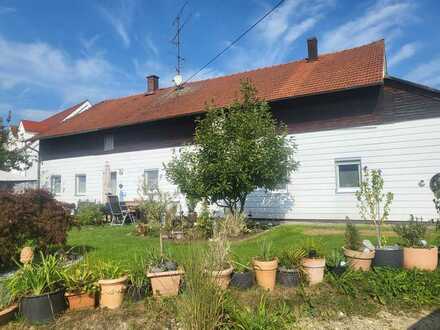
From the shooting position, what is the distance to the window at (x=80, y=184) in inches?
784

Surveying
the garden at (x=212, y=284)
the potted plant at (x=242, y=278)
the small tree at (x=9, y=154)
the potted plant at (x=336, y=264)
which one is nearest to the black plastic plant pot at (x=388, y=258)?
the garden at (x=212, y=284)

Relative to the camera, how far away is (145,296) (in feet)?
15.4

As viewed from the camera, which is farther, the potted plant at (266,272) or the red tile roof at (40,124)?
the red tile roof at (40,124)

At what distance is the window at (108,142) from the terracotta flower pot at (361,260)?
15.1 metres

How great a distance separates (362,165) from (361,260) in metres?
7.28

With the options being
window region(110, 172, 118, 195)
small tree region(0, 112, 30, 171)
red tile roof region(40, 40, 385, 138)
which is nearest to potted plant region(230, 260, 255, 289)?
red tile roof region(40, 40, 385, 138)

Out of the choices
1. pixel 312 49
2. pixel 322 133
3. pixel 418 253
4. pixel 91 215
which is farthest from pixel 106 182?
pixel 418 253

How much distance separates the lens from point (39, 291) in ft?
14.0

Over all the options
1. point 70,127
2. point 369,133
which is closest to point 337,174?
point 369,133

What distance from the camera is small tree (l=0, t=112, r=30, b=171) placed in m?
23.4

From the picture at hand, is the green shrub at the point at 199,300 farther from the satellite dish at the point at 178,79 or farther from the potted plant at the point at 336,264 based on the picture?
the satellite dish at the point at 178,79

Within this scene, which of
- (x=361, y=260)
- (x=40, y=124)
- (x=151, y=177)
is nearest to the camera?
(x=361, y=260)

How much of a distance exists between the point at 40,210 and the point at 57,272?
2.73 meters

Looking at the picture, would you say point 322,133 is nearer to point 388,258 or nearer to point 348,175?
point 348,175
